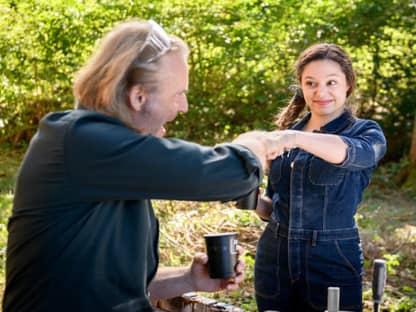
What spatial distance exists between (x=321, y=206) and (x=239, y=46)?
19.9ft

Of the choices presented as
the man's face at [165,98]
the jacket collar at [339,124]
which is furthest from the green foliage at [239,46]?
the man's face at [165,98]

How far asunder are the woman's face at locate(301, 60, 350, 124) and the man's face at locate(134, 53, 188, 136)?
124cm

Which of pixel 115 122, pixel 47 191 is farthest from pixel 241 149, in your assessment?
pixel 47 191

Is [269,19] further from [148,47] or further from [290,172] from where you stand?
[148,47]

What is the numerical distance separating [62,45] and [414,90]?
4.22 m

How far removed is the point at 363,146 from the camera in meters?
3.20

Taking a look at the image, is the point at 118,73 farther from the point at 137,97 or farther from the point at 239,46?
the point at 239,46

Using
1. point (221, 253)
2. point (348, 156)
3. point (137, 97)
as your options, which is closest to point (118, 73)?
point (137, 97)

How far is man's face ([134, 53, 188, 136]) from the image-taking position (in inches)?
→ 87.0

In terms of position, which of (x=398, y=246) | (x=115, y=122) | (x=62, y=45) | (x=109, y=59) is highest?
(x=62, y=45)

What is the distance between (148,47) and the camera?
2.19 m

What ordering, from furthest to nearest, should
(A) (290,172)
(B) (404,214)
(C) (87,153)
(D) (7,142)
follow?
1. (D) (7,142)
2. (B) (404,214)
3. (A) (290,172)
4. (C) (87,153)

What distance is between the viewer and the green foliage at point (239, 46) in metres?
9.01

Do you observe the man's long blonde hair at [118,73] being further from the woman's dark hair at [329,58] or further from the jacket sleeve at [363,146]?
the woman's dark hair at [329,58]
